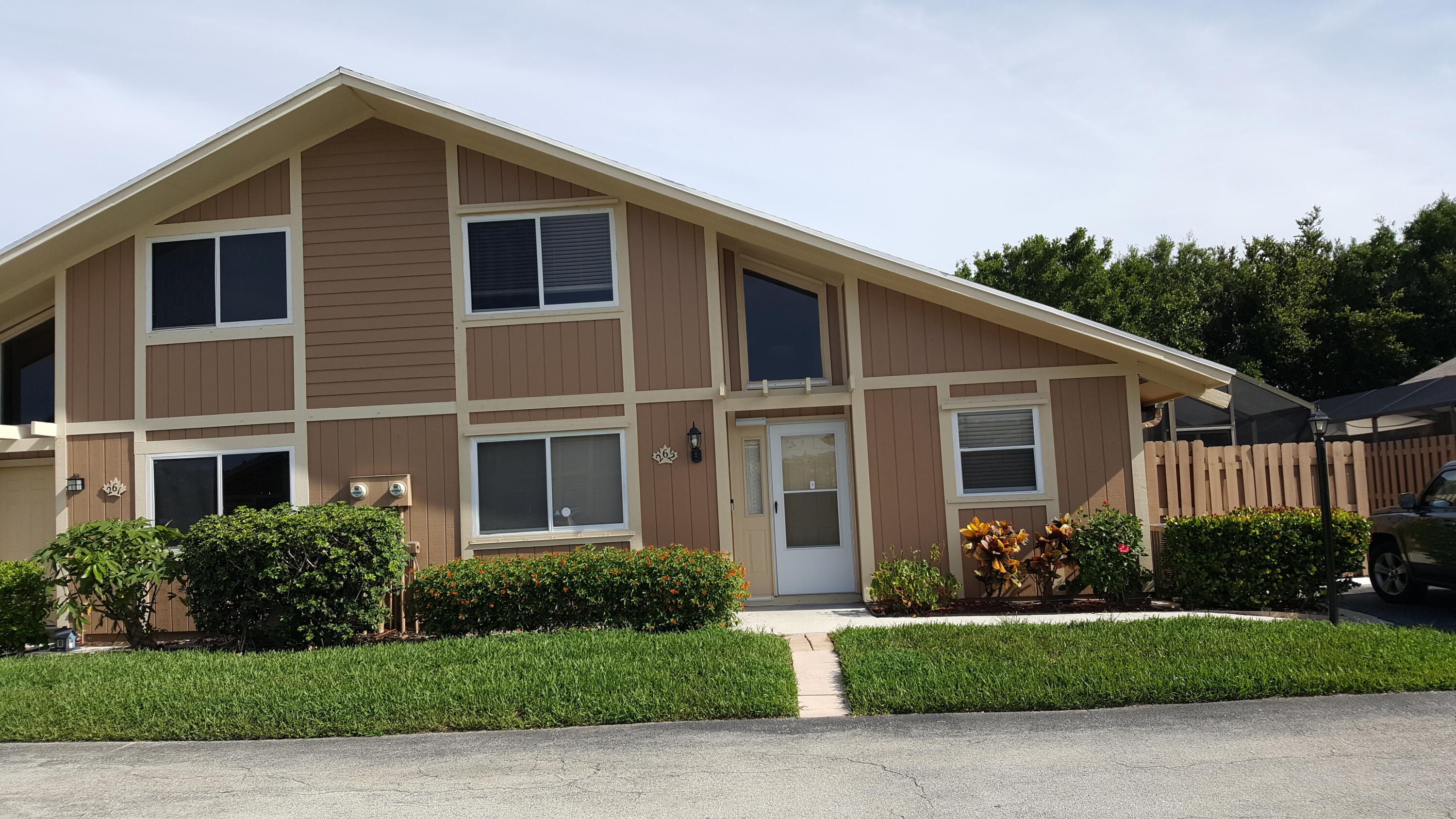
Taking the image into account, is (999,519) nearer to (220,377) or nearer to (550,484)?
(550,484)

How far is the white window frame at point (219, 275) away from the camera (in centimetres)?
1152

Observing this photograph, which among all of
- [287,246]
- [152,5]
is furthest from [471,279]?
[152,5]

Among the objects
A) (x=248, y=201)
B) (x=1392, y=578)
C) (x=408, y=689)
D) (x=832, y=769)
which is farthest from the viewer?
(x=248, y=201)

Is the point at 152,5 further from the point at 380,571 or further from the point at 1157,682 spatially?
the point at 1157,682

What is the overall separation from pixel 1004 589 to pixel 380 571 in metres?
6.73

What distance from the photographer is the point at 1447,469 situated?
411 inches

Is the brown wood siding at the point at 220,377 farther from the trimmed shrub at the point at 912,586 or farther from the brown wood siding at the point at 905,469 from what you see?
the trimmed shrub at the point at 912,586

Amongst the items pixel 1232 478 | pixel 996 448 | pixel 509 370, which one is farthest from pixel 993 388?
pixel 509 370

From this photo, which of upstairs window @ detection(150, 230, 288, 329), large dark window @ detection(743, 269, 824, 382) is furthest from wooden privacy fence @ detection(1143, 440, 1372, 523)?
upstairs window @ detection(150, 230, 288, 329)

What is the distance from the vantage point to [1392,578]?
11.0 metres

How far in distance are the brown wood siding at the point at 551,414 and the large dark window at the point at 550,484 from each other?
22 centimetres

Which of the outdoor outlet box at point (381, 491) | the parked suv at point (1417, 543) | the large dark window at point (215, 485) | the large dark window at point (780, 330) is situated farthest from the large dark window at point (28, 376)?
the parked suv at point (1417, 543)

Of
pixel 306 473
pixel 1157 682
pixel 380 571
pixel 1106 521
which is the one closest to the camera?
pixel 1157 682

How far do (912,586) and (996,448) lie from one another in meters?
1.93
